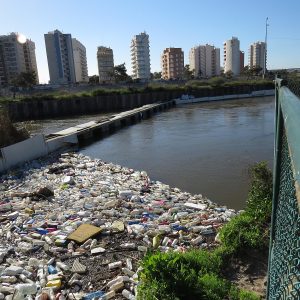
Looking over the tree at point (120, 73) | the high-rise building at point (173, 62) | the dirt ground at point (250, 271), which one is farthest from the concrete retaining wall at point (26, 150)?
the high-rise building at point (173, 62)

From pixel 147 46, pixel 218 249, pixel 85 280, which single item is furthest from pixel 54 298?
pixel 147 46

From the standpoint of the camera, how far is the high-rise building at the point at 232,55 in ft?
445

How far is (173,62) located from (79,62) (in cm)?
3938

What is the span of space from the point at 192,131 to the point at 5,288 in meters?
18.9

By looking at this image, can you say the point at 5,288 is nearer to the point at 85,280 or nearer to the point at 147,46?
the point at 85,280

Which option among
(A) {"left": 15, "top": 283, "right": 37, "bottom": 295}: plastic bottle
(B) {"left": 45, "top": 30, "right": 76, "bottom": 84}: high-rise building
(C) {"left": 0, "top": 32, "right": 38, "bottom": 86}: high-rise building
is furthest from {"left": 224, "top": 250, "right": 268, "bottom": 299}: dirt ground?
(B) {"left": 45, "top": 30, "right": 76, "bottom": 84}: high-rise building

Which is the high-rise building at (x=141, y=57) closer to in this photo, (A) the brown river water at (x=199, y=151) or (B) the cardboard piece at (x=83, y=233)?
(A) the brown river water at (x=199, y=151)

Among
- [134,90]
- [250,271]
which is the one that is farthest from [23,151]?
[134,90]

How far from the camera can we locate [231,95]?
4919 centimetres

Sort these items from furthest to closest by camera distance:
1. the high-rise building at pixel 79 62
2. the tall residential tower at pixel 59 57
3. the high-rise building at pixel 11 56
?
the high-rise building at pixel 79 62
the tall residential tower at pixel 59 57
the high-rise building at pixel 11 56

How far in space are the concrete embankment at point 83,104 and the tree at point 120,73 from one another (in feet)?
87.0

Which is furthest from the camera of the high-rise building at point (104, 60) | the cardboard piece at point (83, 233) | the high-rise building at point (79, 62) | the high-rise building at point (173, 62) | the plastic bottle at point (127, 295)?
the high-rise building at point (79, 62)

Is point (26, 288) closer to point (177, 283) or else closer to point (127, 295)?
point (127, 295)

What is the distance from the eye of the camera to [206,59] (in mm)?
144625
